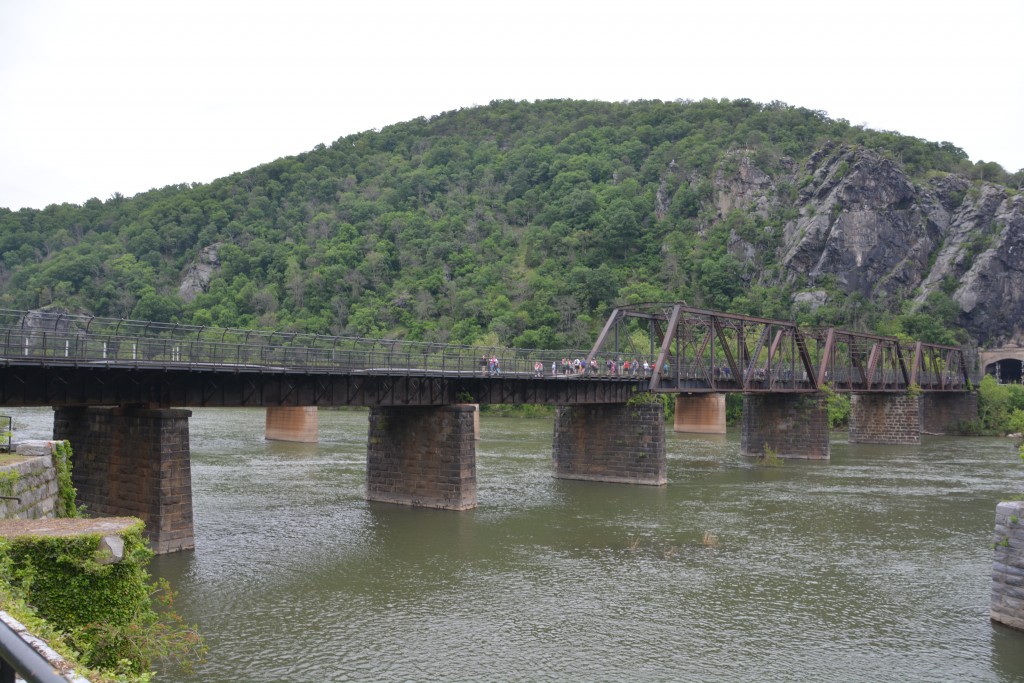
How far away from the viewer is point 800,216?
128875 mm

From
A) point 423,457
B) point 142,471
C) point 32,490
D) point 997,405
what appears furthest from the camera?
point 997,405

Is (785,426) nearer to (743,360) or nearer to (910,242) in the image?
(743,360)

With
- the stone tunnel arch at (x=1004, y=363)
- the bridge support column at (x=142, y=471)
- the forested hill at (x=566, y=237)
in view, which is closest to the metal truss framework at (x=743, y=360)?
the stone tunnel arch at (x=1004, y=363)

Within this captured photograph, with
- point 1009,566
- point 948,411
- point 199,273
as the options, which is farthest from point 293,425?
point 199,273

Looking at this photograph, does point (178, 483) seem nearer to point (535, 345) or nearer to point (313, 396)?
point (313, 396)

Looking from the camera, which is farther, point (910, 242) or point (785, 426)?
point (910, 242)

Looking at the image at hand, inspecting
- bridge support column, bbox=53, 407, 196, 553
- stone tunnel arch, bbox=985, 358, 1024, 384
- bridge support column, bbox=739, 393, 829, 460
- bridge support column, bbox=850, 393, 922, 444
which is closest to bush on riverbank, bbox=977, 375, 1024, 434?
bridge support column, bbox=850, 393, 922, 444

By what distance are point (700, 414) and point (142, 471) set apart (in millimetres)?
65967

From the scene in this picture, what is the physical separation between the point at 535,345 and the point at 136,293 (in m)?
66.6

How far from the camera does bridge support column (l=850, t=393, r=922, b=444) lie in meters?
75.5

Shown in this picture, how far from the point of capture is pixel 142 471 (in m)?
26.0

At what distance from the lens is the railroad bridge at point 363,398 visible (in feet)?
81.2

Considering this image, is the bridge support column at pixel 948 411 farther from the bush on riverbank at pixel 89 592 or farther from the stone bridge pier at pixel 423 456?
the bush on riverbank at pixel 89 592

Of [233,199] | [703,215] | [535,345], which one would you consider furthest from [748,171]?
[233,199]
